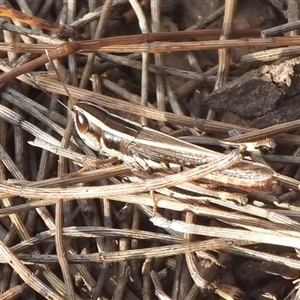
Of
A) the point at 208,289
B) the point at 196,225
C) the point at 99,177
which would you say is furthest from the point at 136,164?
the point at 208,289

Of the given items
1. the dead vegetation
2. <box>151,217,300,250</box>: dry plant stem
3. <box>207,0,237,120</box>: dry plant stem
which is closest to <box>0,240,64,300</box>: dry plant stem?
the dead vegetation

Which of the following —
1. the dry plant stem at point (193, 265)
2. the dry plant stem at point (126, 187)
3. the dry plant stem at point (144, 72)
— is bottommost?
the dry plant stem at point (193, 265)

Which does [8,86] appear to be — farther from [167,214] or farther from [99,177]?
[167,214]

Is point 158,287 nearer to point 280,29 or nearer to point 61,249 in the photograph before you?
point 61,249

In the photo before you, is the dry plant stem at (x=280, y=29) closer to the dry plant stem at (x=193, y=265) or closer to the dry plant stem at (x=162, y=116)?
the dry plant stem at (x=162, y=116)

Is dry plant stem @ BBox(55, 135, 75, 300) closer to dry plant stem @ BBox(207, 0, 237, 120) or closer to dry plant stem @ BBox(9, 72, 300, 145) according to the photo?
dry plant stem @ BBox(9, 72, 300, 145)

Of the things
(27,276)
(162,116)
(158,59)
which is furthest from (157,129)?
(27,276)

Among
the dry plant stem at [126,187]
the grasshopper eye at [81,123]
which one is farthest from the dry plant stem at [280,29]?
the grasshopper eye at [81,123]
